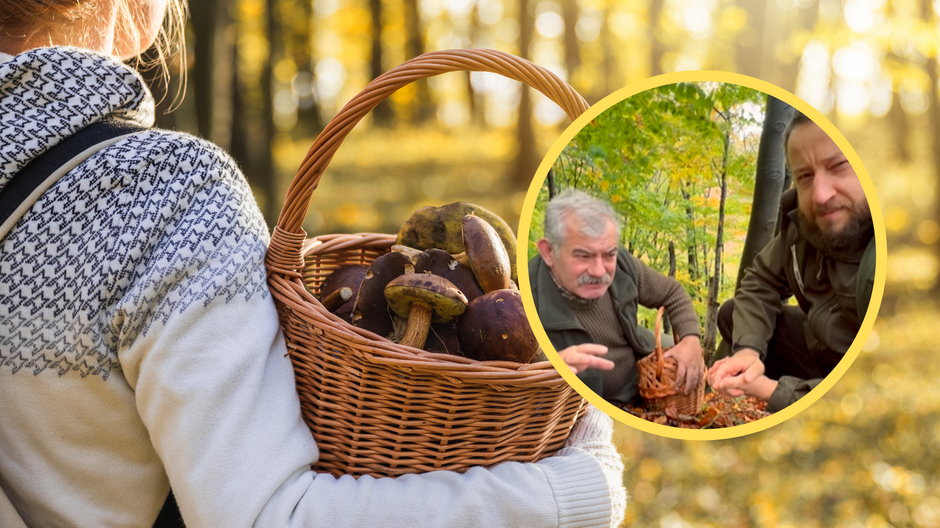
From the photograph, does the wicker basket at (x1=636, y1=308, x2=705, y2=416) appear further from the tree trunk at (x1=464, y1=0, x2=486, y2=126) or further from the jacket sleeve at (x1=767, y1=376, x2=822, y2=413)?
the tree trunk at (x1=464, y1=0, x2=486, y2=126)

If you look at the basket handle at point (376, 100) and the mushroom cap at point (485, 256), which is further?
the mushroom cap at point (485, 256)

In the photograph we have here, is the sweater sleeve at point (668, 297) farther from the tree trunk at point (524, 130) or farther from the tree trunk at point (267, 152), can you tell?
the tree trunk at point (524, 130)

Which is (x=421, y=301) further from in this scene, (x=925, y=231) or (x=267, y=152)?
(x=925, y=231)

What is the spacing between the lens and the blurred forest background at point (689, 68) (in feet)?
12.9

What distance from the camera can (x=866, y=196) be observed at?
1.10 meters

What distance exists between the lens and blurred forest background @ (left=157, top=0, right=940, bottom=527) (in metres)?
3.92

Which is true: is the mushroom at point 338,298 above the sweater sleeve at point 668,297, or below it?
below

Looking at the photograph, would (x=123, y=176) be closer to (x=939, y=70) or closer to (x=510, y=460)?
(x=510, y=460)

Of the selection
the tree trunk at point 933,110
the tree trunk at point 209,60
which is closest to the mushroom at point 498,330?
the tree trunk at point 209,60

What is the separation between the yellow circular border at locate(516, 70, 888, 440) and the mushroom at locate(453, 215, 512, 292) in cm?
24

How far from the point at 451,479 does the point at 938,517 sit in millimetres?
3305

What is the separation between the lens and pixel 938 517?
3.68 m

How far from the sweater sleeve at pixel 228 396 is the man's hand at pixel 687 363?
0.86ft

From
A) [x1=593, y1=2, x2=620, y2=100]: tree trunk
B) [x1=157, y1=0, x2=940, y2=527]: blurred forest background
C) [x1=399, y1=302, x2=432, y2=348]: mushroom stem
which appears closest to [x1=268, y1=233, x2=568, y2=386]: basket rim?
[x1=399, y1=302, x2=432, y2=348]: mushroom stem
